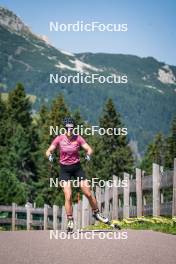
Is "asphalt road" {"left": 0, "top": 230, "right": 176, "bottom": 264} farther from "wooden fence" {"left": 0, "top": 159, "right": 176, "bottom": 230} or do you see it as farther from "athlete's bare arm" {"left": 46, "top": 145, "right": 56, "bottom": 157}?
"wooden fence" {"left": 0, "top": 159, "right": 176, "bottom": 230}

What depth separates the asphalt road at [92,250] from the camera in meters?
8.69

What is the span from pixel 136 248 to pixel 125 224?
6466mm

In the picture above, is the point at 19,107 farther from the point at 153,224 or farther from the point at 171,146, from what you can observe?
the point at 153,224

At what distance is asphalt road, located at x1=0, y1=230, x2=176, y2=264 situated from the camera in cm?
869

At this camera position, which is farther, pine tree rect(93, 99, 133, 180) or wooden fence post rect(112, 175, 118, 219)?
pine tree rect(93, 99, 133, 180)

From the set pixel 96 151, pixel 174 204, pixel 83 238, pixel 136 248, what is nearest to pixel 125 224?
pixel 174 204

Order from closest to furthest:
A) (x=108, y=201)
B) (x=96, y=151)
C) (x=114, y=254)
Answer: (x=114, y=254) → (x=108, y=201) → (x=96, y=151)

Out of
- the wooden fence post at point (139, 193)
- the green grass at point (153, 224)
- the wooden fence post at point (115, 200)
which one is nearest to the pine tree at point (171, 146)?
the wooden fence post at point (115, 200)

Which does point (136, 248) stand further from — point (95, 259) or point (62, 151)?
point (62, 151)

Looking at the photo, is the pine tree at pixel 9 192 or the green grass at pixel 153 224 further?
the pine tree at pixel 9 192

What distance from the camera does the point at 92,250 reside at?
983 cm

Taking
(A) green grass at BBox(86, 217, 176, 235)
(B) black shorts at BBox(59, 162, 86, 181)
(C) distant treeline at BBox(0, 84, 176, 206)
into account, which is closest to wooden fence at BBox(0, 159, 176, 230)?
(A) green grass at BBox(86, 217, 176, 235)

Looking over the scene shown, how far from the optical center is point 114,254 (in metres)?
9.28

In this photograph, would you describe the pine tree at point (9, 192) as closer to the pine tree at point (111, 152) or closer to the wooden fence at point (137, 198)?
the wooden fence at point (137, 198)
